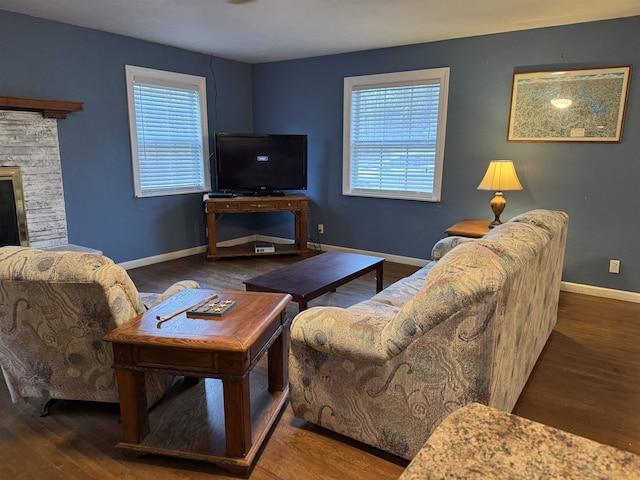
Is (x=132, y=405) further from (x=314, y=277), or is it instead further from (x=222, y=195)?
(x=222, y=195)

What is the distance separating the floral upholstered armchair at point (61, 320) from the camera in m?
1.78

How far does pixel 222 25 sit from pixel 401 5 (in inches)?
64.8

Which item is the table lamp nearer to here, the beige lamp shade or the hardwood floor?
the beige lamp shade

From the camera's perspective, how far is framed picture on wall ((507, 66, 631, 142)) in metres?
3.59

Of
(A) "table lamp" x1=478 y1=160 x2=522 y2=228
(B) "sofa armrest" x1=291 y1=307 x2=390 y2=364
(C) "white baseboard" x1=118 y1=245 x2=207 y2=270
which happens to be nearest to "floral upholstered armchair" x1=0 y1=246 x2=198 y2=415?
(B) "sofa armrest" x1=291 y1=307 x2=390 y2=364

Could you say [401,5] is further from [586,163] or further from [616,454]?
[616,454]

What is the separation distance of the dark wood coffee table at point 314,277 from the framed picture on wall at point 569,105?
1.98 m

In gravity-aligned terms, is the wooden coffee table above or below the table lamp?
below

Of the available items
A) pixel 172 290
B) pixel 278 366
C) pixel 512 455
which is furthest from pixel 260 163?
pixel 512 455

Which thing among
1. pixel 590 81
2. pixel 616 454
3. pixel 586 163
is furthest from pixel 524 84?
pixel 616 454

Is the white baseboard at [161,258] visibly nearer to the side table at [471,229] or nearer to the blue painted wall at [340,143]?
the blue painted wall at [340,143]

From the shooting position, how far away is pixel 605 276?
3.87 metres

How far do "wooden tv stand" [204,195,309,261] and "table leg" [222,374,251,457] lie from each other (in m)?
3.48

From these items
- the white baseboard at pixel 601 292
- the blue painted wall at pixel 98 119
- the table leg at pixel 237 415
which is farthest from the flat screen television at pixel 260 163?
the table leg at pixel 237 415
